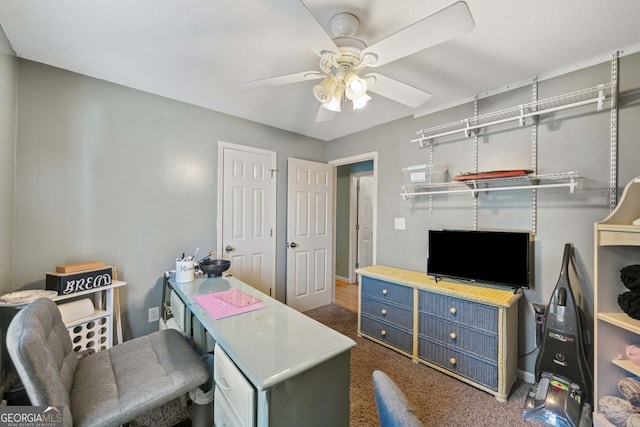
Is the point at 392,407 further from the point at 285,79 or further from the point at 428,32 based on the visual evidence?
the point at 285,79

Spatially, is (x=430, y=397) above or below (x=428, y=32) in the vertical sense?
below

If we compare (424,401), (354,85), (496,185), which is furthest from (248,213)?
(496,185)

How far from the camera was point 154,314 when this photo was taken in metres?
2.43

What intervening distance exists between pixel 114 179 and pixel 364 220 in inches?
159

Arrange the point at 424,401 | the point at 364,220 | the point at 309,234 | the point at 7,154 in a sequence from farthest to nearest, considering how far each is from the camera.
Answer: the point at 364,220, the point at 309,234, the point at 424,401, the point at 7,154

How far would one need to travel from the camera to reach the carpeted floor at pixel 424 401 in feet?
5.40

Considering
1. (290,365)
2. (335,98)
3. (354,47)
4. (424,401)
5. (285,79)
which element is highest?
(354,47)

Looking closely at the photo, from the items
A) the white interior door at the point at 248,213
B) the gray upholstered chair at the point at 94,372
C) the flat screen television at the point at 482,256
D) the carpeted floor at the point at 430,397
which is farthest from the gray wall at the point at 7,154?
the flat screen television at the point at 482,256

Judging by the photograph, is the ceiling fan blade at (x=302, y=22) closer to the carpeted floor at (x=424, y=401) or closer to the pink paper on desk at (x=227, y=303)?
the pink paper on desk at (x=227, y=303)

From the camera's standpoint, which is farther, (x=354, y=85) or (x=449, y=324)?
(x=449, y=324)

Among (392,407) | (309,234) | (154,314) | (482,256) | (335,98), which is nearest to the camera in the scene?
(392,407)

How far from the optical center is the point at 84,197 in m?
2.11

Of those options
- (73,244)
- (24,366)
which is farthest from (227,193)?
(24,366)

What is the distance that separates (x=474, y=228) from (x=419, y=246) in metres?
0.57
